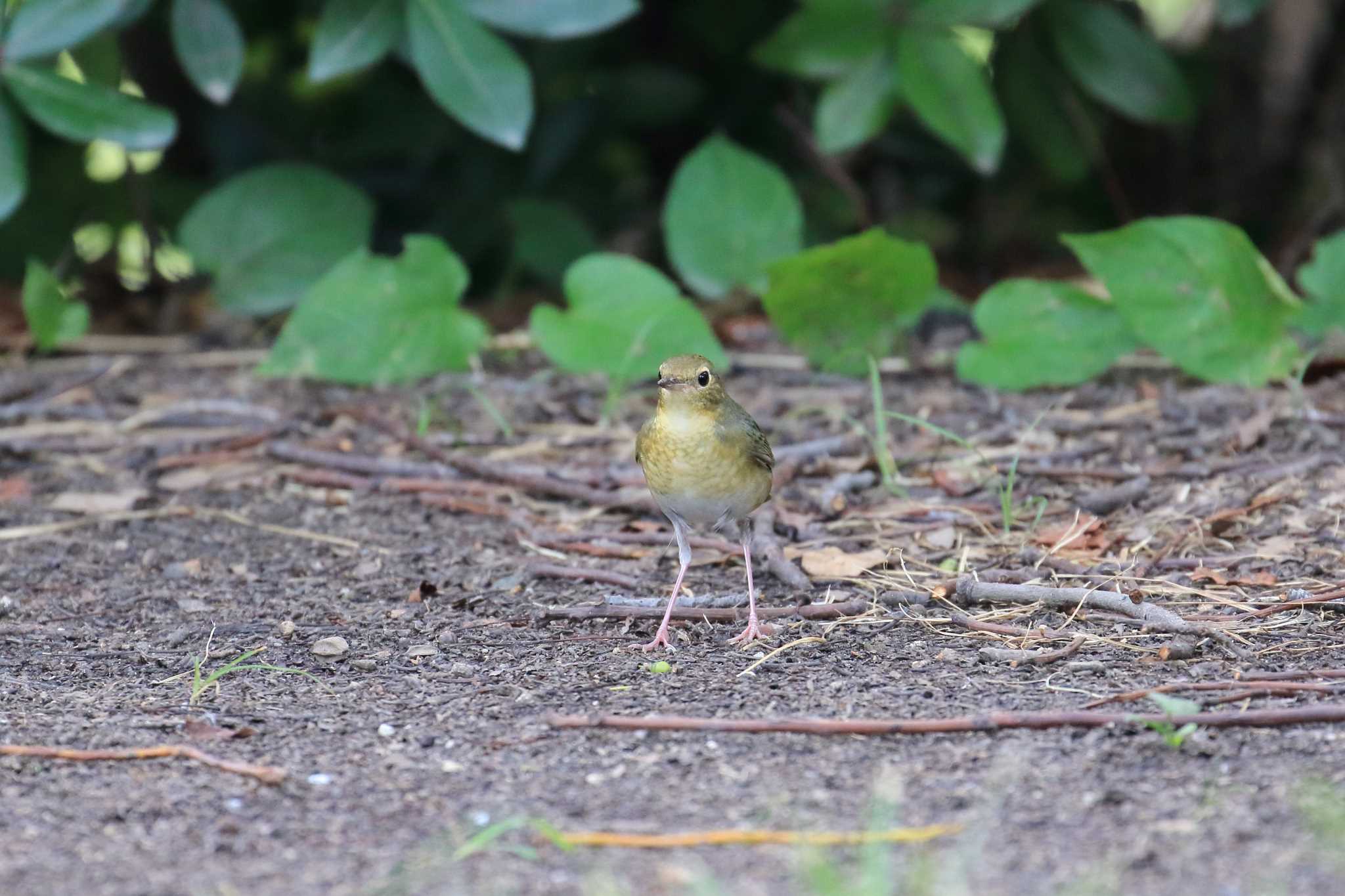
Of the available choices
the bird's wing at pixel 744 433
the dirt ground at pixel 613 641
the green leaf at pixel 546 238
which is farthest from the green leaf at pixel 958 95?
the bird's wing at pixel 744 433

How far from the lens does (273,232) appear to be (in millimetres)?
6477

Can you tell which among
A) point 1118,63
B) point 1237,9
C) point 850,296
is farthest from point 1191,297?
point 1118,63

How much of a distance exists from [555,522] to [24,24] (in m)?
2.66

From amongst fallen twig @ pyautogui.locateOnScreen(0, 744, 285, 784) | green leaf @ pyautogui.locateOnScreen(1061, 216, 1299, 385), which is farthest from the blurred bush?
fallen twig @ pyautogui.locateOnScreen(0, 744, 285, 784)

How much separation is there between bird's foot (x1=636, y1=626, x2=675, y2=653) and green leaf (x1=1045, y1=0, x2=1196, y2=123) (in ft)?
13.0

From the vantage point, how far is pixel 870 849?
2.36m

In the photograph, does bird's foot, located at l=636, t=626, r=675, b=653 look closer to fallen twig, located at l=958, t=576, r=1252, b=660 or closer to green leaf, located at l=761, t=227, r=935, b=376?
fallen twig, located at l=958, t=576, r=1252, b=660

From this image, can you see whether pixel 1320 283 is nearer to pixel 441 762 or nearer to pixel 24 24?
pixel 441 762

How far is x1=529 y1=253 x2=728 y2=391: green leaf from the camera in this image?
219 inches

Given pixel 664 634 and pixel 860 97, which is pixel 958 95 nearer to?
pixel 860 97

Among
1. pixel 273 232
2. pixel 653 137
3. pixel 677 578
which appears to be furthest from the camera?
pixel 653 137

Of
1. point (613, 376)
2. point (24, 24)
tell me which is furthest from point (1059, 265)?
point (24, 24)

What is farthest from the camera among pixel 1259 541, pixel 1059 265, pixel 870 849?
pixel 1059 265

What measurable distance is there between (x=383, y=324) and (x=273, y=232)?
3.53 ft
